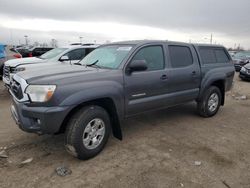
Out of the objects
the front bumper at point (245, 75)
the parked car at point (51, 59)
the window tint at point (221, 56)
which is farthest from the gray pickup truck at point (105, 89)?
the front bumper at point (245, 75)

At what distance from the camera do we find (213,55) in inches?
232

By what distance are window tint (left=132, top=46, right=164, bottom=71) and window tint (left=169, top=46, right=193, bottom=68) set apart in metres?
0.31

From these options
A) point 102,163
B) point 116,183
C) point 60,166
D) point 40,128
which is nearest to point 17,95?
point 40,128

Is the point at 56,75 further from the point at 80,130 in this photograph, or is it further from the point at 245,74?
the point at 245,74

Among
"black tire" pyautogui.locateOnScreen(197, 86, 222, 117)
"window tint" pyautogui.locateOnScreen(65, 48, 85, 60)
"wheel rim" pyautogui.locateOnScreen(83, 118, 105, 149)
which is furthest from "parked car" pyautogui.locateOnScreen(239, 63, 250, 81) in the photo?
"wheel rim" pyautogui.locateOnScreen(83, 118, 105, 149)

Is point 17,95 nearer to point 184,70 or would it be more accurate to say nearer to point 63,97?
point 63,97

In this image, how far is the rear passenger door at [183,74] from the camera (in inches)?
185

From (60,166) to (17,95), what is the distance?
48.7 inches

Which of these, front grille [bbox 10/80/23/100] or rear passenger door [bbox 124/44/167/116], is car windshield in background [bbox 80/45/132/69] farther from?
front grille [bbox 10/80/23/100]

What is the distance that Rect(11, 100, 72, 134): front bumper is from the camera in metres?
3.06

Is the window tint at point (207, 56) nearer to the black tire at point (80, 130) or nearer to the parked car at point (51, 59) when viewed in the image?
the black tire at point (80, 130)

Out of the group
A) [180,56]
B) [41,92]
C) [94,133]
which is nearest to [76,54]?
[180,56]

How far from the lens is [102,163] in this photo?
11.3 feet

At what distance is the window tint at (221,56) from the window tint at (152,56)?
7.27ft
